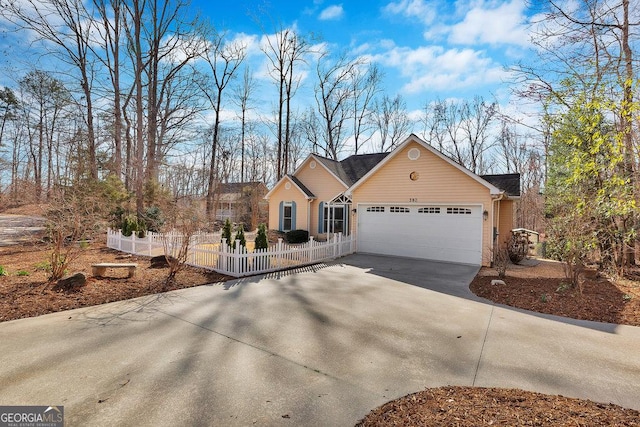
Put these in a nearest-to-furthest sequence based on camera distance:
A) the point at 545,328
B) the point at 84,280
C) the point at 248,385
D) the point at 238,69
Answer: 1. the point at 248,385
2. the point at 545,328
3. the point at 84,280
4. the point at 238,69

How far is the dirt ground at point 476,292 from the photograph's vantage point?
8.51ft

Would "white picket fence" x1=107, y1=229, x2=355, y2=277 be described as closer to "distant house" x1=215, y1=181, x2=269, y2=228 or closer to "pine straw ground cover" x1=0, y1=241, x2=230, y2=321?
"pine straw ground cover" x1=0, y1=241, x2=230, y2=321

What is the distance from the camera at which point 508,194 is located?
44.0 ft

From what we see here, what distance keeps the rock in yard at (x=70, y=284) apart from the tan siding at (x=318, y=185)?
12.6 metres

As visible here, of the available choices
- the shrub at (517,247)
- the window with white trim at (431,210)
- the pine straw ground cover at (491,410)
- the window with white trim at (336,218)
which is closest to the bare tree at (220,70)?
the window with white trim at (336,218)

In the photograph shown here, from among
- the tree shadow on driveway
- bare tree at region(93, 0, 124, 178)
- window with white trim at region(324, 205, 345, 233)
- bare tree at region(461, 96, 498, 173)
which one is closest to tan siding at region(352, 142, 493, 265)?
the tree shadow on driveway

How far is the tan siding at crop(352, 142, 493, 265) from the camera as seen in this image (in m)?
11.4

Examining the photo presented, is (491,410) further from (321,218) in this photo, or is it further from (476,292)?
(321,218)

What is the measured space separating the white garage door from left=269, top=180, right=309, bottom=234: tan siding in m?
5.12

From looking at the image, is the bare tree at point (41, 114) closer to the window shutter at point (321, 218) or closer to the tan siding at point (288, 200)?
the tan siding at point (288, 200)

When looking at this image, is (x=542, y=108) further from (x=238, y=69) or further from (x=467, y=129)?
(x=238, y=69)

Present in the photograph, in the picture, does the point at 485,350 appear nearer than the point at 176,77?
Yes

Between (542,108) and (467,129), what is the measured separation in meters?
19.7

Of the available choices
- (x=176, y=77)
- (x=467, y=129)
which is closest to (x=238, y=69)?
(x=176, y=77)
